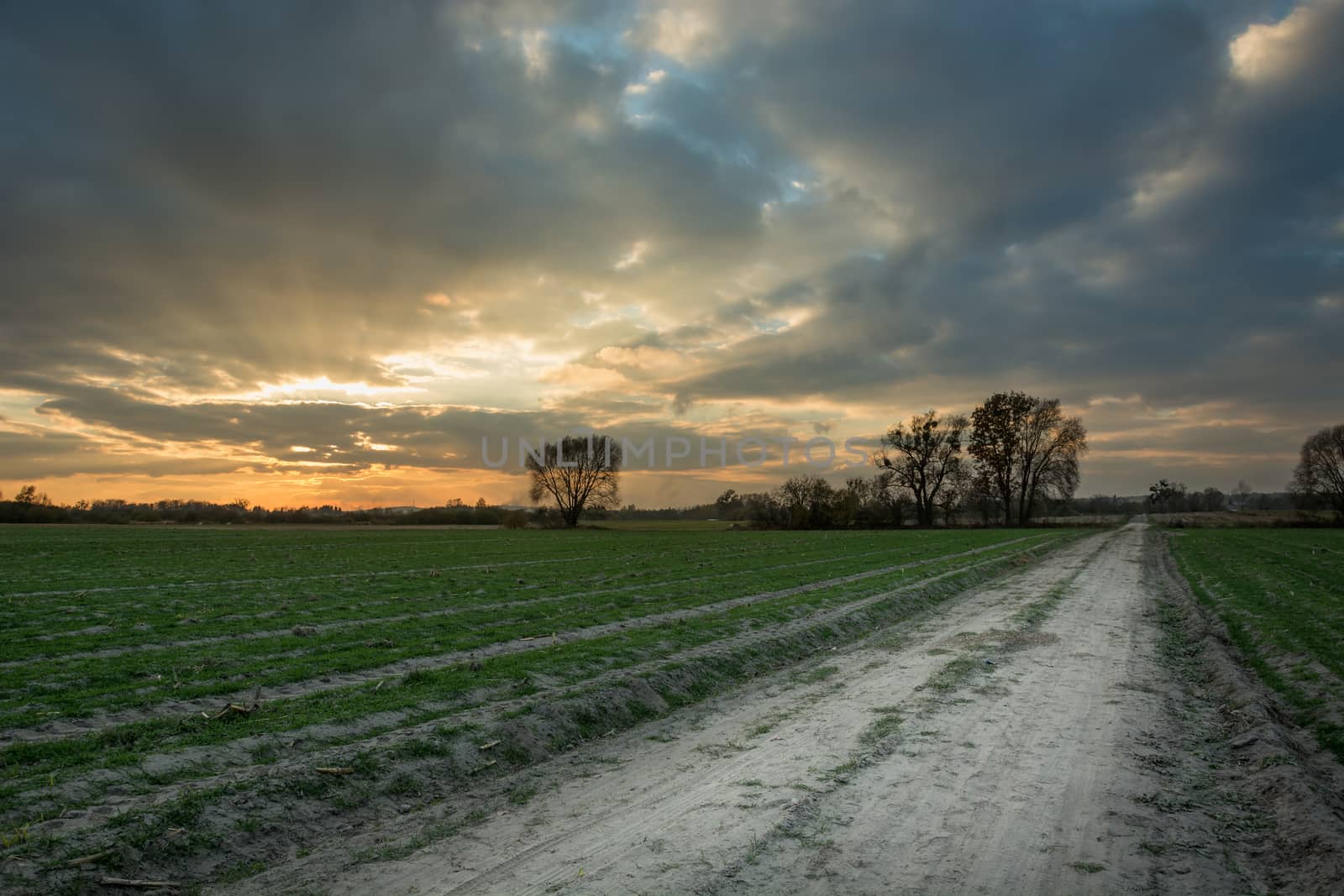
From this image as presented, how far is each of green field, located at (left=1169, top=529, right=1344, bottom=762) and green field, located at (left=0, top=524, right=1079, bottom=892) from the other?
7.42 m

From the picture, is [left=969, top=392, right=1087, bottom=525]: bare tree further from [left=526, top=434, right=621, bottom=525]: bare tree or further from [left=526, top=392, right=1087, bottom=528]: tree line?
[left=526, top=434, right=621, bottom=525]: bare tree

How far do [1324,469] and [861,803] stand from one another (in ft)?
420

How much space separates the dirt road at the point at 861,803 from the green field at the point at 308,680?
99cm

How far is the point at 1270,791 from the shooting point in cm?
663

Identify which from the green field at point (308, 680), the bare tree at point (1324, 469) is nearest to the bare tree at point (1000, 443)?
the bare tree at point (1324, 469)

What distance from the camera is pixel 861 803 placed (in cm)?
627

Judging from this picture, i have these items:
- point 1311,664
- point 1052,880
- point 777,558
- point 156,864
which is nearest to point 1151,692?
point 1311,664

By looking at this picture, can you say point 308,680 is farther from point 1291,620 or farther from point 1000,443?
point 1000,443

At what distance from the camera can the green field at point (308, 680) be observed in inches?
235

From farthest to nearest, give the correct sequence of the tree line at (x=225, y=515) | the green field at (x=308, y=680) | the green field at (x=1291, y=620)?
the tree line at (x=225, y=515) → the green field at (x=1291, y=620) → the green field at (x=308, y=680)

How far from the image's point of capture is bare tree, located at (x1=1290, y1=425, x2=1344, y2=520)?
313 feet

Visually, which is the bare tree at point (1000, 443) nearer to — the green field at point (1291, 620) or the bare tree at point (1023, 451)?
the bare tree at point (1023, 451)

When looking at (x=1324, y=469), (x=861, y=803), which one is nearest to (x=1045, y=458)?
(x=1324, y=469)

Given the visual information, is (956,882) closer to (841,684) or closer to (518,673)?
(841,684)
